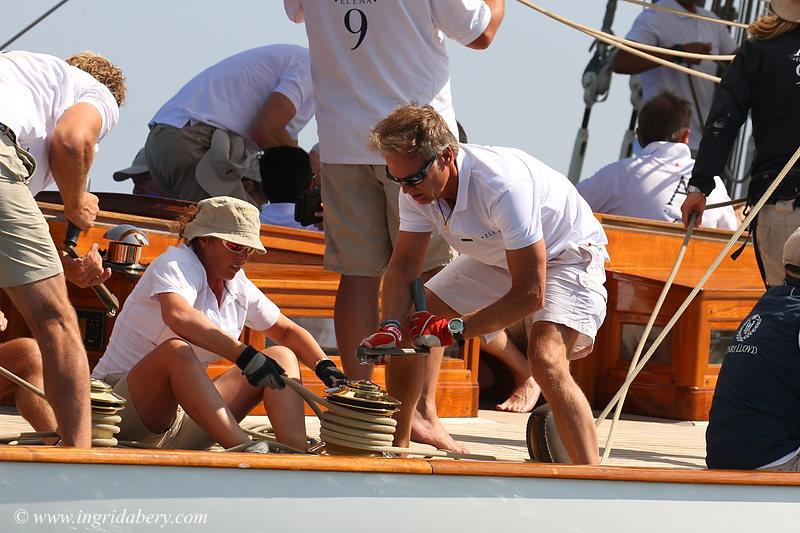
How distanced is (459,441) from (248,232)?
1.25 m

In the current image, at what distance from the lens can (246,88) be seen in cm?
705

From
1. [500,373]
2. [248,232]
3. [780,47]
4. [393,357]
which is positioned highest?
[780,47]

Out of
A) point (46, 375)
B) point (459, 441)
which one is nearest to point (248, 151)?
point (459, 441)

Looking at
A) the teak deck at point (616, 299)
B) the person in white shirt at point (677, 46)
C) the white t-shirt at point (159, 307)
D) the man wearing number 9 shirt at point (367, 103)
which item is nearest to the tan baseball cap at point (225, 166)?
the teak deck at point (616, 299)

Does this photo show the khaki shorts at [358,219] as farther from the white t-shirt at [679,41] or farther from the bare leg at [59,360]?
the white t-shirt at [679,41]

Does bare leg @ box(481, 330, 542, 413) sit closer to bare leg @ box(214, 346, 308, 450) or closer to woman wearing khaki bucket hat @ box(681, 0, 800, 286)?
woman wearing khaki bucket hat @ box(681, 0, 800, 286)

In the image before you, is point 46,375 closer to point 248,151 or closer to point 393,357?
point 393,357

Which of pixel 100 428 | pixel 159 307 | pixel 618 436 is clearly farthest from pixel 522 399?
pixel 100 428

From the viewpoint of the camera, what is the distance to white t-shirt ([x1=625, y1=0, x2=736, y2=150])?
333 inches

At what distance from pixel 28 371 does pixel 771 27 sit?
264 centimetres

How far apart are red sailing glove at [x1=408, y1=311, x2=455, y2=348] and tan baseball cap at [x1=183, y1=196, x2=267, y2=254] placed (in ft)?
1.99

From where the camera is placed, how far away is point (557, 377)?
4.47 m

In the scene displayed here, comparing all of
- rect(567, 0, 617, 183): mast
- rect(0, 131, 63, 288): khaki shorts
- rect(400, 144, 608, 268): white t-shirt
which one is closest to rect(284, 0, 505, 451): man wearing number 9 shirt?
rect(400, 144, 608, 268): white t-shirt

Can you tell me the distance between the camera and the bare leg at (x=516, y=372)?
6.52 meters
